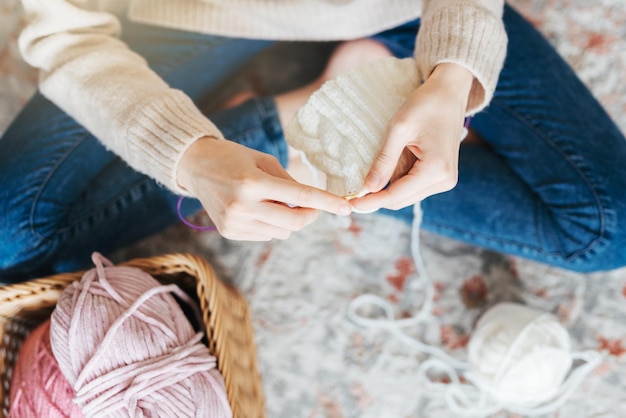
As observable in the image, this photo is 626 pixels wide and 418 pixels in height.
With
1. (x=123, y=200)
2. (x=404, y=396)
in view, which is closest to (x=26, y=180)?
(x=123, y=200)

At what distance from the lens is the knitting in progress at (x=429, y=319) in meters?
0.58

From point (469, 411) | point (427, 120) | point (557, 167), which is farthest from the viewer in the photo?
point (469, 411)

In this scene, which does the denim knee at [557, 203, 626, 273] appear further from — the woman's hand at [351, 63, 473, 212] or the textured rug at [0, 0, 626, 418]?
the woman's hand at [351, 63, 473, 212]

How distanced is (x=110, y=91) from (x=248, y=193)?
0.84 feet

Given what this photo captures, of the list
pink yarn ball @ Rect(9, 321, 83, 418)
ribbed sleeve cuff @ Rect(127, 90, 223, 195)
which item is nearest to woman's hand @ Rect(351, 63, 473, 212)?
ribbed sleeve cuff @ Rect(127, 90, 223, 195)

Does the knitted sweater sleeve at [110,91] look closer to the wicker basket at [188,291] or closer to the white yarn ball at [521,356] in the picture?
the wicker basket at [188,291]

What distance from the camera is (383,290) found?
98cm

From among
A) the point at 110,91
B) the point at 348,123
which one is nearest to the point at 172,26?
the point at 110,91

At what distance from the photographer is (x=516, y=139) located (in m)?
0.81

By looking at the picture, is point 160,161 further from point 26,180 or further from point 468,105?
point 468,105

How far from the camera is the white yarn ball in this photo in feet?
2.77

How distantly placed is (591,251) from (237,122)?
57 cm

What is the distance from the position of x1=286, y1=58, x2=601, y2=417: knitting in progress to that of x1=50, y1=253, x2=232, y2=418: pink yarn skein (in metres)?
0.31

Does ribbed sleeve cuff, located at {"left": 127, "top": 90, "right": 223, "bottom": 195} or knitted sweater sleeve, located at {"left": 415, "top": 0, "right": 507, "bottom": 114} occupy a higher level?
knitted sweater sleeve, located at {"left": 415, "top": 0, "right": 507, "bottom": 114}
